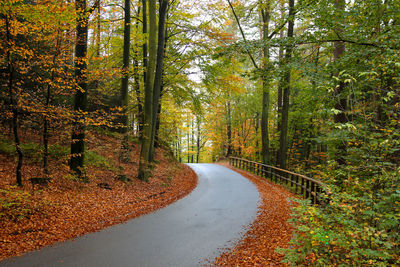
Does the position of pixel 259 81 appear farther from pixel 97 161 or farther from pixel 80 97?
pixel 97 161

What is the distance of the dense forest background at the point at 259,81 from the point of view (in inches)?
157

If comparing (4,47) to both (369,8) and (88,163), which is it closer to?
(88,163)

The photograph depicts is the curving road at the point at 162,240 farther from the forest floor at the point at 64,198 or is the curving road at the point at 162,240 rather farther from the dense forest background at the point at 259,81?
the dense forest background at the point at 259,81

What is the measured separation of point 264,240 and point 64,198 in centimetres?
584

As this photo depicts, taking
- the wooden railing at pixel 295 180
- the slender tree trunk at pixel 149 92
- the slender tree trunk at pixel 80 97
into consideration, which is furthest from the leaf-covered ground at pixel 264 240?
the slender tree trunk at pixel 80 97

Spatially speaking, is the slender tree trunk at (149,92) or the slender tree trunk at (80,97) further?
the slender tree trunk at (149,92)

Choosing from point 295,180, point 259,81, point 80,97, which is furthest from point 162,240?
point 259,81

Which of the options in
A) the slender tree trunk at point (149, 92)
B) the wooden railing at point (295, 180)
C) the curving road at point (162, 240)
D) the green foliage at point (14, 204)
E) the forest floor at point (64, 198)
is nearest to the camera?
the curving road at point (162, 240)

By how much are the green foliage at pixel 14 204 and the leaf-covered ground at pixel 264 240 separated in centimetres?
472

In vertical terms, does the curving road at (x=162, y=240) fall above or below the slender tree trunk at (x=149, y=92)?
below

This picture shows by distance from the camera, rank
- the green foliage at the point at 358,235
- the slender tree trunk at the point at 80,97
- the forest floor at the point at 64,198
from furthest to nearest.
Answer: the slender tree trunk at the point at 80,97, the forest floor at the point at 64,198, the green foliage at the point at 358,235

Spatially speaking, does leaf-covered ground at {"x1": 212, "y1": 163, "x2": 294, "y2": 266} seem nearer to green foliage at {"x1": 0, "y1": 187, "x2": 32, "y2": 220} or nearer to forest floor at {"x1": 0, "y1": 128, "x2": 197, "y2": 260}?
forest floor at {"x1": 0, "y1": 128, "x2": 197, "y2": 260}

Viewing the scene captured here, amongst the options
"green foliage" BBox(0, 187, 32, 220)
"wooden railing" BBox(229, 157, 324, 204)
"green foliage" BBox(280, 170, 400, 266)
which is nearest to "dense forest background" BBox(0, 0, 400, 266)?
"green foliage" BBox(280, 170, 400, 266)

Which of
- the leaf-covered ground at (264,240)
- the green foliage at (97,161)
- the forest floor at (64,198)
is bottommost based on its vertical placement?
the leaf-covered ground at (264,240)
